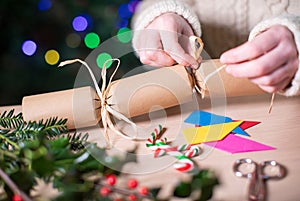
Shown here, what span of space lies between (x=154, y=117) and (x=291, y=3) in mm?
413

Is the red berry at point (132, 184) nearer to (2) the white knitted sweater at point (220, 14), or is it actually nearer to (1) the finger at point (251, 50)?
(1) the finger at point (251, 50)

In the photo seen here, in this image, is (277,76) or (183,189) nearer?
(183,189)

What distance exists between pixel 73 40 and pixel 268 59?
3.37ft

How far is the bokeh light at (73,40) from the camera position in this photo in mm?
1612

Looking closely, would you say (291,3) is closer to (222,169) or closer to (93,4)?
(222,169)

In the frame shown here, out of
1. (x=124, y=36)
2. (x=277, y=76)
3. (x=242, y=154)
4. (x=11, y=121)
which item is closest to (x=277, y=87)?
(x=277, y=76)

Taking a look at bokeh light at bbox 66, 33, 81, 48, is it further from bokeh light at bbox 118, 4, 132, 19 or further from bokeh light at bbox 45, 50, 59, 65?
bokeh light at bbox 118, 4, 132, 19

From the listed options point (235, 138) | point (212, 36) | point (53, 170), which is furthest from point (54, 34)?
point (53, 170)

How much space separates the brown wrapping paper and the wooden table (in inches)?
0.9

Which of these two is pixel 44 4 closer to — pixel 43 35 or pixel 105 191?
pixel 43 35

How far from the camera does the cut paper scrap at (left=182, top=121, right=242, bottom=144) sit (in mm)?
706

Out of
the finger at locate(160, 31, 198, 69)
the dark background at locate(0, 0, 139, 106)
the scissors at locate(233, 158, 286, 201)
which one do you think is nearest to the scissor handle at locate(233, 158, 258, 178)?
the scissors at locate(233, 158, 286, 201)

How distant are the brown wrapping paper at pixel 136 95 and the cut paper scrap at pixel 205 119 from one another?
0.03 meters

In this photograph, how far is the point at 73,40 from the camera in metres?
1.62
